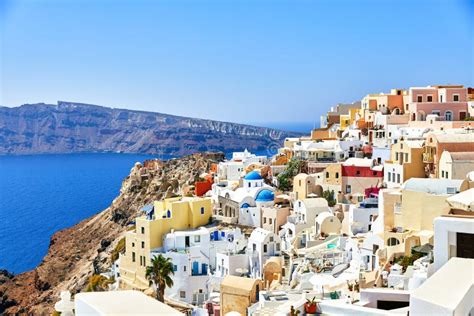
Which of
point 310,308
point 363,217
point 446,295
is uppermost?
point 446,295

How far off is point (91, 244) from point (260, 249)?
28076mm

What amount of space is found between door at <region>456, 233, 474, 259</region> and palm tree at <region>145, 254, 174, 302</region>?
557 inches

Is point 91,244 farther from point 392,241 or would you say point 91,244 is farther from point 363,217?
point 392,241

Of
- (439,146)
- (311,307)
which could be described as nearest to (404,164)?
(439,146)

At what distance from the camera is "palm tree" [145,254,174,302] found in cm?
2386

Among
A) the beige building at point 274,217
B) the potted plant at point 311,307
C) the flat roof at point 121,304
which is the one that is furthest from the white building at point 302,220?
the flat roof at point 121,304

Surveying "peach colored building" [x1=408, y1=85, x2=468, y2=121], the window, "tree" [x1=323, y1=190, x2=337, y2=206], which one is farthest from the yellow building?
"peach colored building" [x1=408, y1=85, x2=468, y2=121]

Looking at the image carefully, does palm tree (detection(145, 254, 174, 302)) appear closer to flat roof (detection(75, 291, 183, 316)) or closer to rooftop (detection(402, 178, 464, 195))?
rooftop (detection(402, 178, 464, 195))

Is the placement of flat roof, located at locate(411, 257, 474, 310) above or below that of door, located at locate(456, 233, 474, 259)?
below

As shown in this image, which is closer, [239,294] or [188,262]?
[239,294]

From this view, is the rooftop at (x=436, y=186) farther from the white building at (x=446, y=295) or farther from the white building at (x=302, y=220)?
the white building at (x=446, y=295)

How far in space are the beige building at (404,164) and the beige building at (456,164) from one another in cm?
224

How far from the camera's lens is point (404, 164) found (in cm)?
2700

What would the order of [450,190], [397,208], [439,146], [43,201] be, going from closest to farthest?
[450,190] < [397,208] < [439,146] < [43,201]
